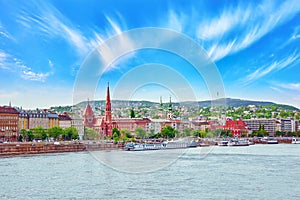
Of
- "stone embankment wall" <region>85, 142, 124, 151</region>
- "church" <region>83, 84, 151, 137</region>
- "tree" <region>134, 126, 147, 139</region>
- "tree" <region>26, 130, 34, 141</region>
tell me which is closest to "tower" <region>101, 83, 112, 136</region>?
"church" <region>83, 84, 151, 137</region>

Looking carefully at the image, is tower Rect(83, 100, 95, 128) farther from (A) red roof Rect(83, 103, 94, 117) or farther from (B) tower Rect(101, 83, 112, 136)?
(B) tower Rect(101, 83, 112, 136)

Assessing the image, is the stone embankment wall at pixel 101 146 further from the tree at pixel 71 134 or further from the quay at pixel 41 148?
the tree at pixel 71 134

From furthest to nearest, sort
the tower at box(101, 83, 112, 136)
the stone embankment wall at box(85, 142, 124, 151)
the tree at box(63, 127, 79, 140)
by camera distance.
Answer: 1. the tower at box(101, 83, 112, 136)
2. the tree at box(63, 127, 79, 140)
3. the stone embankment wall at box(85, 142, 124, 151)

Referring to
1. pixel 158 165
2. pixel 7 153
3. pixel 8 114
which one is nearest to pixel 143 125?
pixel 8 114

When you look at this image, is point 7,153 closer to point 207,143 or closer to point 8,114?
point 8,114

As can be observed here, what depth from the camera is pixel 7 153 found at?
21.1 m

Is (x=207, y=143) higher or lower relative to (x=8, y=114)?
lower

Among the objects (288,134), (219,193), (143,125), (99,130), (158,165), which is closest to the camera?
(219,193)

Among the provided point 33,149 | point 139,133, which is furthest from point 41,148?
point 139,133

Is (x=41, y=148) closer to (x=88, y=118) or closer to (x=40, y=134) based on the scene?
(x=40, y=134)

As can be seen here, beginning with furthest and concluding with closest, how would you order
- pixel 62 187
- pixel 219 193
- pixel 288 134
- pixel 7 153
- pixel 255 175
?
pixel 288 134 < pixel 7 153 < pixel 255 175 < pixel 62 187 < pixel 219 193

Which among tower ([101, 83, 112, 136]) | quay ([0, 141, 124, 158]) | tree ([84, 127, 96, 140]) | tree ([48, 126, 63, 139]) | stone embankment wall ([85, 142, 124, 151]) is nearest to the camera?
quay ([0, 141, 124, 158])

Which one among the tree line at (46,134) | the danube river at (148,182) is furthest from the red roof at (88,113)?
the danube river at (148,182)

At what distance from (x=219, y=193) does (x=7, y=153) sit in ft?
47.2
